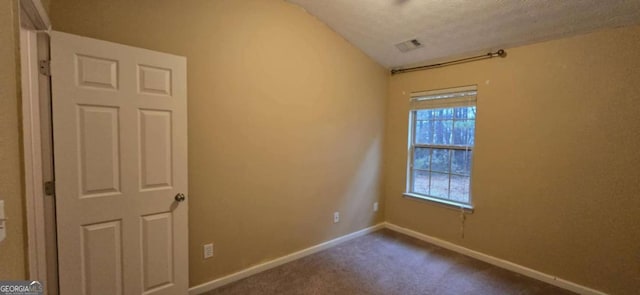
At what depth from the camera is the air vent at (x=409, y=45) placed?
2996 millimetres

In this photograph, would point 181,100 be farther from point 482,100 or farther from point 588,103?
point 588,103

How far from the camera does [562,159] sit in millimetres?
2439

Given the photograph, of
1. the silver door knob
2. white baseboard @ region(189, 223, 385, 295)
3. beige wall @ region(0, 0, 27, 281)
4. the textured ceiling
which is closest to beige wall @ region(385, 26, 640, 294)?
the textured ceiling

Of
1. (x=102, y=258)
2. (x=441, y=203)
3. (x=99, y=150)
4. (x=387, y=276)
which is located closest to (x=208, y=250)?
(x=102, y=258)

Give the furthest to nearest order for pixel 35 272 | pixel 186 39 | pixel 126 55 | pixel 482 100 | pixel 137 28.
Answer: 1. pixel 482 100
2. pixel 186 39
3. pixel 137 28
4. pixel 126 55
5. pixel 35 272

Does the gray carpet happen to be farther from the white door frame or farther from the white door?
the white door frame

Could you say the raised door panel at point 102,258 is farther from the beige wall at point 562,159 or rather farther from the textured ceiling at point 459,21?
the beige wall at point 562,159

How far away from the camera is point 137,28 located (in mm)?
1921

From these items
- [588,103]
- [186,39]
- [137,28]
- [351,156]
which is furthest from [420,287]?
[137,28]

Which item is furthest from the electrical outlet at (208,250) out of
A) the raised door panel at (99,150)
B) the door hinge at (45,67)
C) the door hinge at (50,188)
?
the door hinge at (45,67)

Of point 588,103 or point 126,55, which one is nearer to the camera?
point 126,55

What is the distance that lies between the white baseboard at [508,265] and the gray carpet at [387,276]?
63mm

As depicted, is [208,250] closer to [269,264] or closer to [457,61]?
[269,264]

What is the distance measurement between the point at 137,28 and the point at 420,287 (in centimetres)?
299
